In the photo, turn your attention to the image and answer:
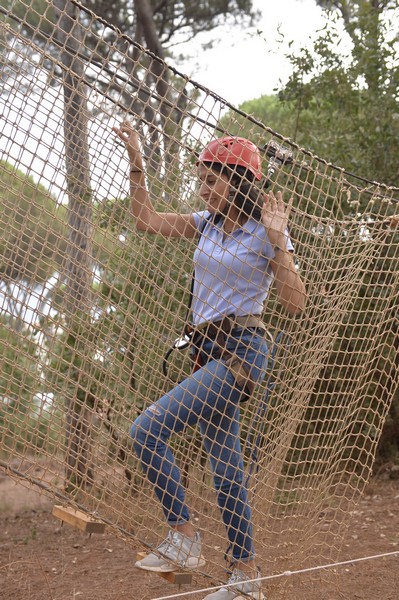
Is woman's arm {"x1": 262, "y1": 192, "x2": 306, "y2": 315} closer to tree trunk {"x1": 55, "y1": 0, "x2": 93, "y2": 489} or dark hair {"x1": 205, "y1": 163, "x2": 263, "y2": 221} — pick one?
dark hair {"x1": 205, "y1": 163, "x2": 263, "y2": 221}

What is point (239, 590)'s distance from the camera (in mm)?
2256

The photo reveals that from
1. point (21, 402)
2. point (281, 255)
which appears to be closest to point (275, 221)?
point (281, 255)

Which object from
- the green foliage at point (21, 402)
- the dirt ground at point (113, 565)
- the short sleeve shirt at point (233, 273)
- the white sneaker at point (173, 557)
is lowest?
the dirt ground at point (113, 565)

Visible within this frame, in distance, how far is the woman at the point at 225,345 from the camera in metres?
2.19

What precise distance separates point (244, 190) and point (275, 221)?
13 cm

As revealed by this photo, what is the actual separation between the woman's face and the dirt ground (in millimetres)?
1037

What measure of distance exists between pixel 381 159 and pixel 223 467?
319 centimetres

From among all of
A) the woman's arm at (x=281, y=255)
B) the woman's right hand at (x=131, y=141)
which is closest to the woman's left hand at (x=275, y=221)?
the woman's arm at (x=281, y=255)

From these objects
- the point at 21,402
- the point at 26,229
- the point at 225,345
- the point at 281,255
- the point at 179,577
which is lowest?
the point at 179,577

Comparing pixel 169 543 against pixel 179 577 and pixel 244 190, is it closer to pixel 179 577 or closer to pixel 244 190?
pixel 179 577

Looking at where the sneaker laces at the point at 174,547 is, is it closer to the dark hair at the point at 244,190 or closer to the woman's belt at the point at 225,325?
the woman's belt at the point at 225,325

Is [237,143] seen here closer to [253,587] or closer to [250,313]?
[250,313]

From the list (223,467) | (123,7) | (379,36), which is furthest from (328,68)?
(223,467)

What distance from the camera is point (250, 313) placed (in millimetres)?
2238
